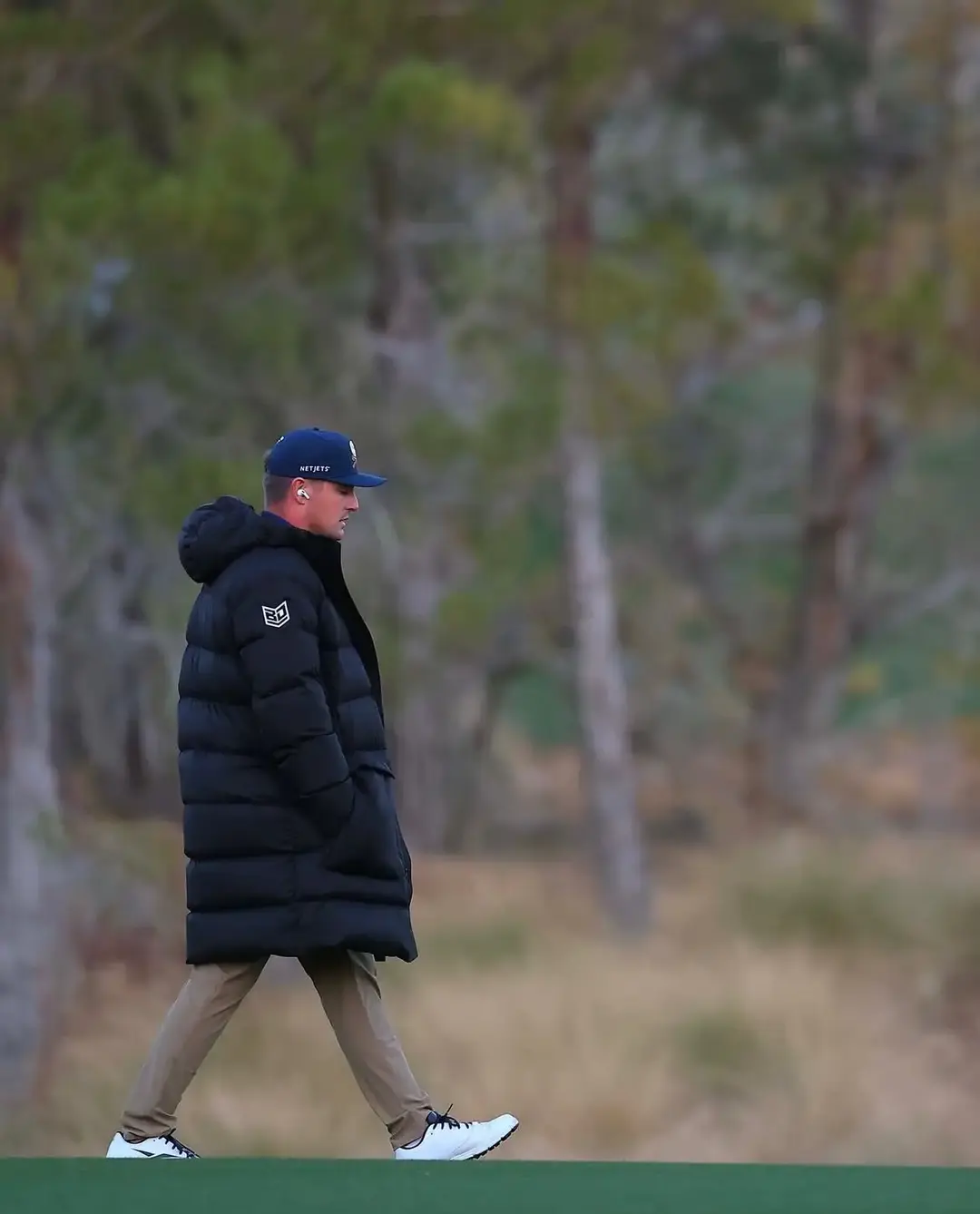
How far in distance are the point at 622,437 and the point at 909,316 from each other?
244 cm

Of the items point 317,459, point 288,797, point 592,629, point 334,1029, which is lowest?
point 334,1029

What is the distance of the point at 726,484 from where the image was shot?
19391 millimetres

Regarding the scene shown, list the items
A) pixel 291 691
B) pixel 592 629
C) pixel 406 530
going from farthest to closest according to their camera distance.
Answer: pixel 592 629, pixel 406 530, pixel 291 691

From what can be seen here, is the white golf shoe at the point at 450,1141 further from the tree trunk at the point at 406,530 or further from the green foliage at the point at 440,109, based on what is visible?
the tree trunk at the point at 406,530

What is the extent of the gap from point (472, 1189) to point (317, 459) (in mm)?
1411

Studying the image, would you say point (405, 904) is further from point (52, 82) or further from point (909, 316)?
point (909, 316)

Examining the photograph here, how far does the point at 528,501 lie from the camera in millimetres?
14086

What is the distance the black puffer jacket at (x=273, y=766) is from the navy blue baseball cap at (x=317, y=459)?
0.11 m

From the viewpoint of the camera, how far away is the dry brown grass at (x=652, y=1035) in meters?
12.3

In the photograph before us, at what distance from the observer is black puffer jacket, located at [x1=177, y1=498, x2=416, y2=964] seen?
434 cm

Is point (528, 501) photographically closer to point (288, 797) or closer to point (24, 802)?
point (24, 802)

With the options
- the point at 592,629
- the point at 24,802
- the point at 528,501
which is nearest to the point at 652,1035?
the point at 592,629

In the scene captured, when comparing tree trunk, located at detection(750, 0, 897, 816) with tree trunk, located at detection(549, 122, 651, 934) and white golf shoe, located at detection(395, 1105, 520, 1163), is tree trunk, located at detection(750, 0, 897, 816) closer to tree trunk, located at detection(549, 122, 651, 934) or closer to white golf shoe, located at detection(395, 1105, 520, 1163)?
tree trunk, located at detection(549, 122, 651, 934)

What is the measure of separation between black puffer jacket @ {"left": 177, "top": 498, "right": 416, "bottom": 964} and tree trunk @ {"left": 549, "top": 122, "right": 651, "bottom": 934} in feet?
30.4
